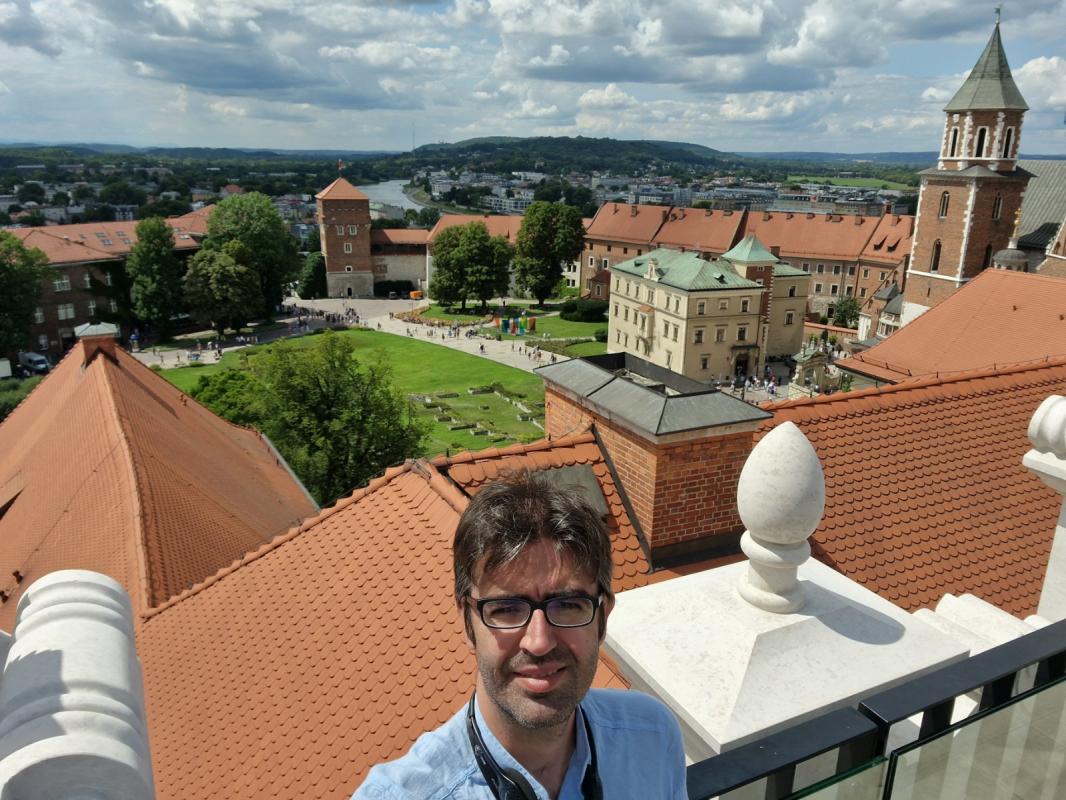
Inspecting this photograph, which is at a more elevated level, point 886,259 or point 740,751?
point 740,751

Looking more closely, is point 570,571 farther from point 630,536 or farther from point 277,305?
point 277,305

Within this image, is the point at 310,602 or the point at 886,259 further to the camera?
the point at 886,259

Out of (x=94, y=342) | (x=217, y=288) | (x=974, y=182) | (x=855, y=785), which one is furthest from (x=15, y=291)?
(x=974, y=182)

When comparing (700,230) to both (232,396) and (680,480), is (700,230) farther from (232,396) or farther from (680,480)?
(680,480)

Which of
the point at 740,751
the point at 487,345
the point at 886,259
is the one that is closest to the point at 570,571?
the point at 740,751

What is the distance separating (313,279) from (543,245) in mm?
26265

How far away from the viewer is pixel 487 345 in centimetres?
5959

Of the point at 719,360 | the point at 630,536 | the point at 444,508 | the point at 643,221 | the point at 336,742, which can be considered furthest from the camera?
the point at 643,221

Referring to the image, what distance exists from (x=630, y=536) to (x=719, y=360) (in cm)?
4550

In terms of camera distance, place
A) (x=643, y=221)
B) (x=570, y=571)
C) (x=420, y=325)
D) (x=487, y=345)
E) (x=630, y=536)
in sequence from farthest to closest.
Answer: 1. (x=643, y=221)
2. (x=420, y=325)
3. (x=487, y=345)
4. (x=630, y=536)
5. (x=570, y=571)

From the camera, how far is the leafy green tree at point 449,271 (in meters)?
72.0

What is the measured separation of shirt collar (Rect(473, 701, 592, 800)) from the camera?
181cm

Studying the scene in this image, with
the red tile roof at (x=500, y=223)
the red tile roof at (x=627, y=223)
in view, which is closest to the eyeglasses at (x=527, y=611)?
the red tile roof at (x=627, y=223)

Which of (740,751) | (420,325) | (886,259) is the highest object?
(740,751)
